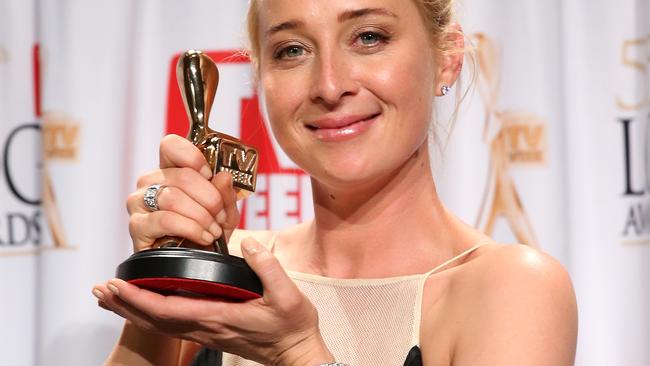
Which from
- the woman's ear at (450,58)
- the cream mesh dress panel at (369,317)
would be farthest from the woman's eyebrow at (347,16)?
the cream mesh dress panel at (369,317)

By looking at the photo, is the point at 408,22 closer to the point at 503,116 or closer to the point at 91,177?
the point at 503,116

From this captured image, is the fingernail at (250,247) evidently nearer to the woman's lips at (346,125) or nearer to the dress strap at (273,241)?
the woman's lips at (346,125)

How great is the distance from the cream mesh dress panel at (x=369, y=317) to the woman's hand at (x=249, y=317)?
0.16 m

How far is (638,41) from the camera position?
4.86 ft

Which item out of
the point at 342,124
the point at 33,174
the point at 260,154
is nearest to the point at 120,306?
the point at 342,124

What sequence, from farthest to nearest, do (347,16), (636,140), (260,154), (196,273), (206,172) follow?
1. (260,154)
2. (636,140)
3. (347,16)
4. (206,172)
5. (196,273)

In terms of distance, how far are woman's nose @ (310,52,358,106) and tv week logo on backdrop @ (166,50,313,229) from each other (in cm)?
58

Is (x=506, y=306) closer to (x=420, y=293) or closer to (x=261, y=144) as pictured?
(x=420, y=293)

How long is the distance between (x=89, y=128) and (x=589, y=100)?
0.89m

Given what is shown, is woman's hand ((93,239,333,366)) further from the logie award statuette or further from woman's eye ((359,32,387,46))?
woman's eye ((359,32,387,46))

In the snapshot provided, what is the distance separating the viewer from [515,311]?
3.01 feet

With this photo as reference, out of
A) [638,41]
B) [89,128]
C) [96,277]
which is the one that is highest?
[638,41]

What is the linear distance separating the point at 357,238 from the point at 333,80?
9.1 inches

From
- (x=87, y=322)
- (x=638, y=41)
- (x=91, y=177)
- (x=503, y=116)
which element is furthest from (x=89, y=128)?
(x=638, y=41)
